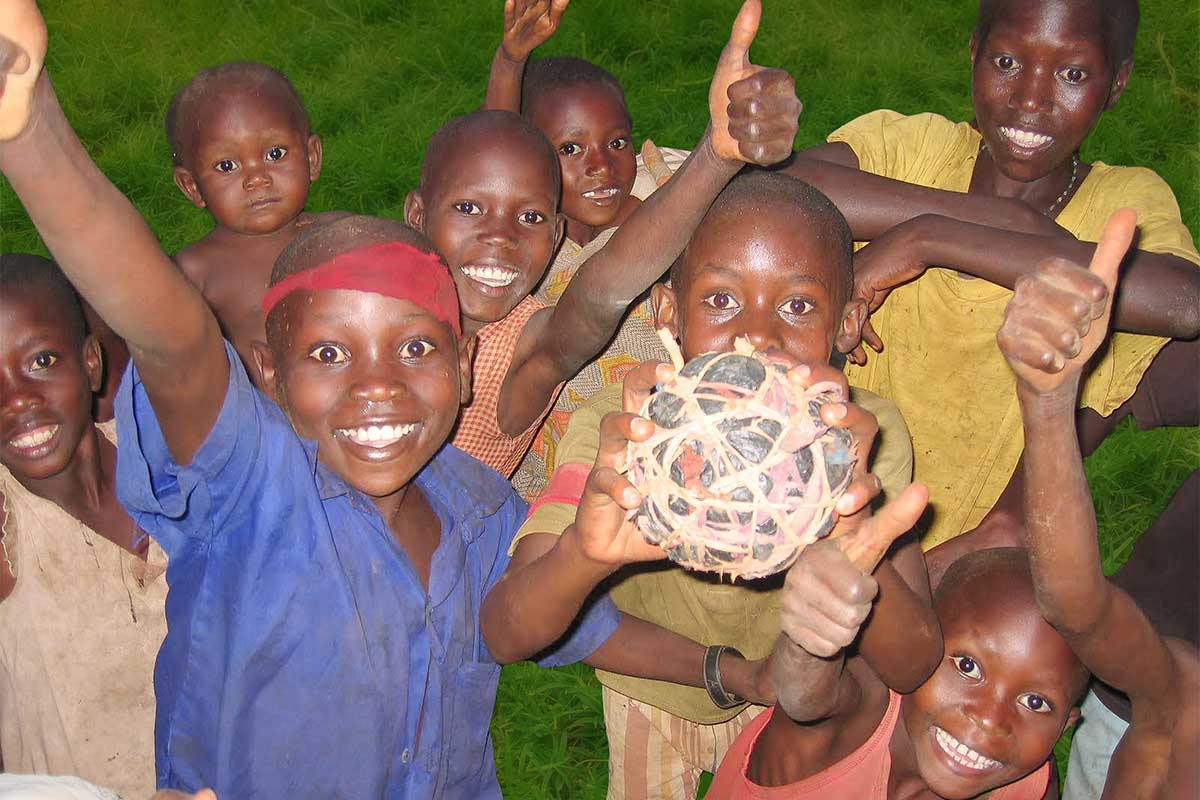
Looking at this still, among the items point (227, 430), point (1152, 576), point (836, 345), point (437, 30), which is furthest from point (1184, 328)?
point (437, 30)

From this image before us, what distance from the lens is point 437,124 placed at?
564 cm

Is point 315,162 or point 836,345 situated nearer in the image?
point 836,345

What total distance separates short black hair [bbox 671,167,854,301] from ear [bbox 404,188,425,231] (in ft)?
2.99

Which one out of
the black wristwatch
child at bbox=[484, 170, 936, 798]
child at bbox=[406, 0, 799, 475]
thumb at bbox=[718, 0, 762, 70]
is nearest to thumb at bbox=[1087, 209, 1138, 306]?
child at bbox=[484, 170, 936, 798]

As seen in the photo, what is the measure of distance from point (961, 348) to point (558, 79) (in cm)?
156

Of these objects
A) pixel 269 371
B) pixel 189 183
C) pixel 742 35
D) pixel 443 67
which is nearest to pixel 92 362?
pixel 269 371

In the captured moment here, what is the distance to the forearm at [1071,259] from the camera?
2.59 metres

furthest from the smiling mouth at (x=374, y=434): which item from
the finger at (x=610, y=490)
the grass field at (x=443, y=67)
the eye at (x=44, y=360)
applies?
the grass field at (x=443, y=67)

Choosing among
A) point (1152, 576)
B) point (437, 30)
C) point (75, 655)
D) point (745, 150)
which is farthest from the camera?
point (437, 30)

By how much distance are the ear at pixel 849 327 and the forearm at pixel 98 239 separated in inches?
50.4

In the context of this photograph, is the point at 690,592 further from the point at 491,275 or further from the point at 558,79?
the point at 558,79

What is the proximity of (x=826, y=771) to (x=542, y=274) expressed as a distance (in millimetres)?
1473

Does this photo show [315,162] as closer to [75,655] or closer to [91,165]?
[75,655]

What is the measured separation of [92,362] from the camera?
2.74m
